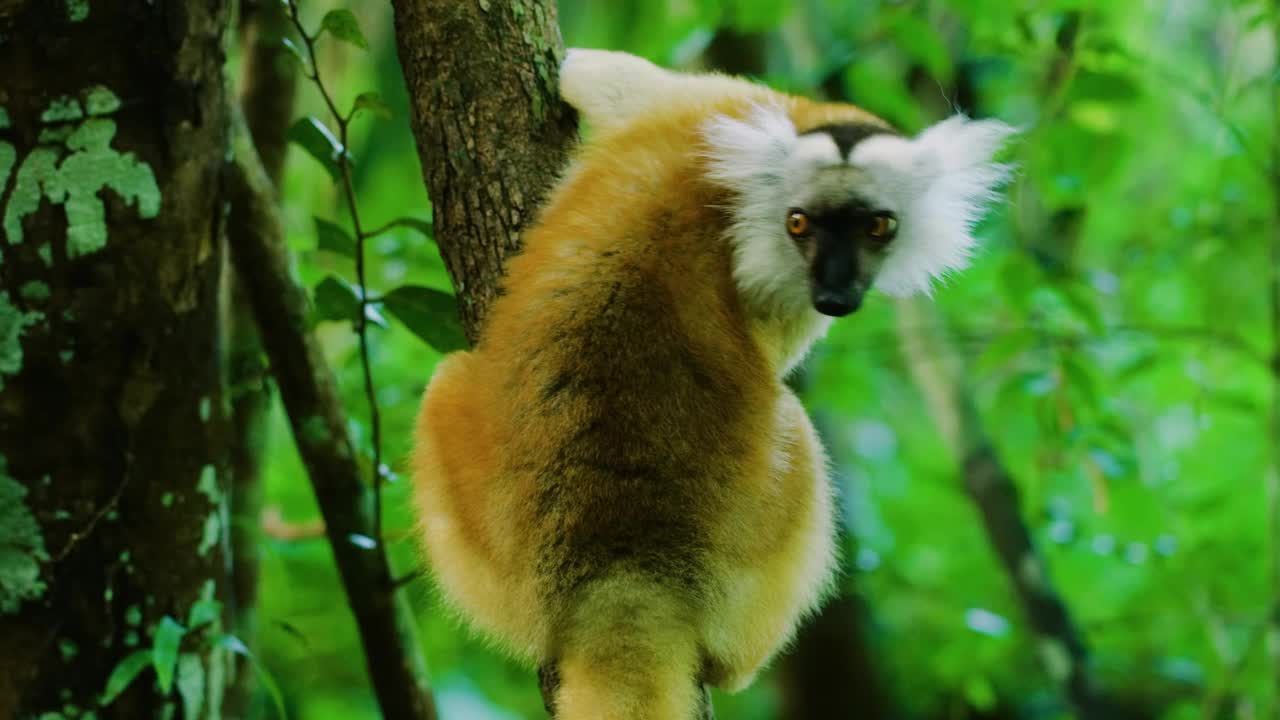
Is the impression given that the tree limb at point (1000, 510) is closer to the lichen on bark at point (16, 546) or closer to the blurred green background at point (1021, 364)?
the blurred green background at point (1021, 364)

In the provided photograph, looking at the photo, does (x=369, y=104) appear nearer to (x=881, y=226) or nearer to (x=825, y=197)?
(x=825, y=197)

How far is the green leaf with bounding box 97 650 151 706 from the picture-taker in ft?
9.05

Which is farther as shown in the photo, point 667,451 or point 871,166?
point 871,166

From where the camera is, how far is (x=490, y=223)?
2906mm

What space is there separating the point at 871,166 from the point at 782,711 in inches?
239

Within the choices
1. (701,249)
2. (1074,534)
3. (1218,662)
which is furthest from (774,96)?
(1218,662)

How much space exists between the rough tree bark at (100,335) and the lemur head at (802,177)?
1072mm

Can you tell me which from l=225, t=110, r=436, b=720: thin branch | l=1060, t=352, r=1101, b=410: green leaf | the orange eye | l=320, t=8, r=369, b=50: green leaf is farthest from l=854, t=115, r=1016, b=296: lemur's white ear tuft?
l=225, t=110, r=436, b=720: thin branch

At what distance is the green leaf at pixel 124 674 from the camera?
2.76 m

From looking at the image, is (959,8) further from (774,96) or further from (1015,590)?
(1015,590)

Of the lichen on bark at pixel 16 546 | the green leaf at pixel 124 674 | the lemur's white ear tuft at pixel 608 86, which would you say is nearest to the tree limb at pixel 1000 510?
the lemur's white ear tuft at pixel 608 86

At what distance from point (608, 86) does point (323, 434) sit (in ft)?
4.70

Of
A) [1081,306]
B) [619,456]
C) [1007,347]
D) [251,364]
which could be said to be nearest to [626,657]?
[619,456]

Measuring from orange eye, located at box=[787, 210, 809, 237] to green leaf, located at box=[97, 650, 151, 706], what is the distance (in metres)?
2.07
